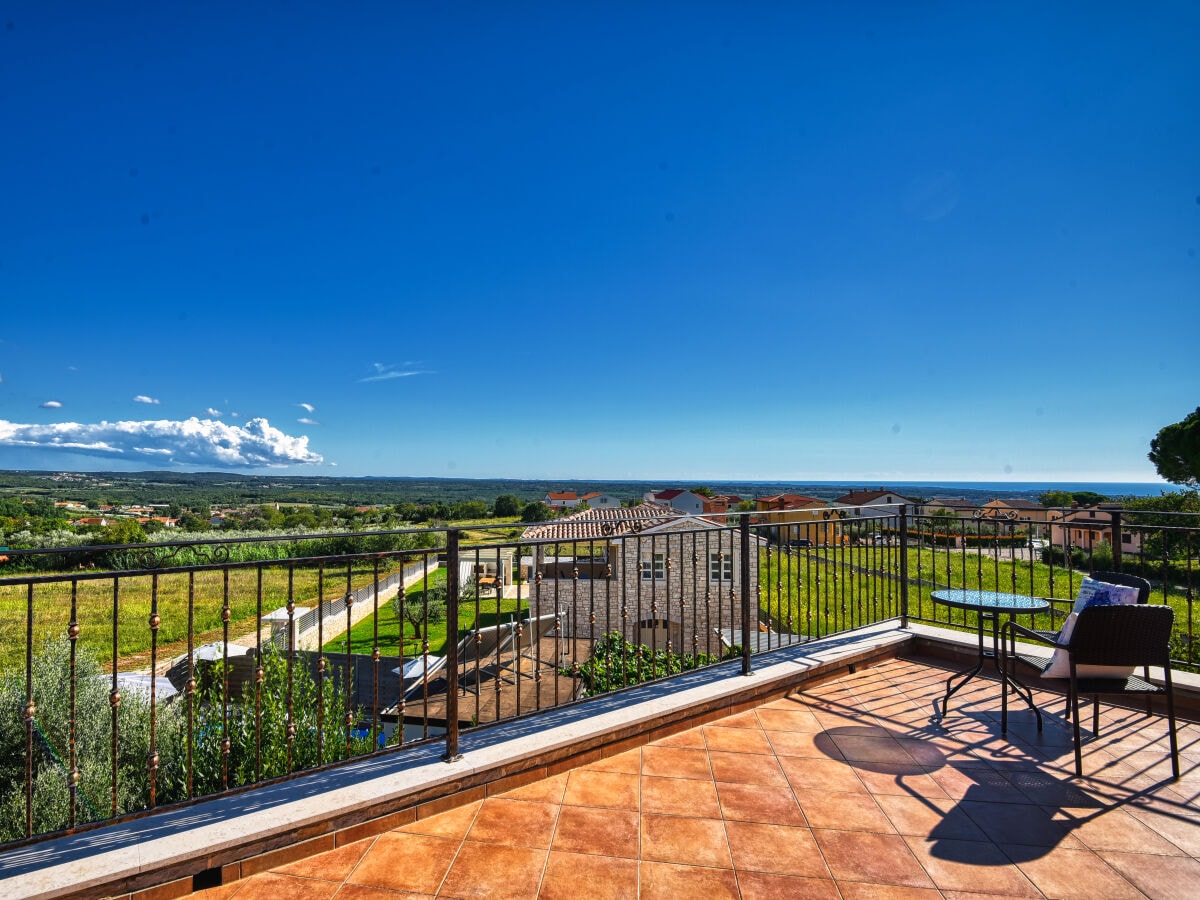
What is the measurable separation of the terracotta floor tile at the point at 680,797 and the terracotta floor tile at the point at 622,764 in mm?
97

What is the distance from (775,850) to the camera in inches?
80.3

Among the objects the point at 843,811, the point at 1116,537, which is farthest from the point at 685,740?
the point at 1116,537

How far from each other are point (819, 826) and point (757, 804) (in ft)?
0.85

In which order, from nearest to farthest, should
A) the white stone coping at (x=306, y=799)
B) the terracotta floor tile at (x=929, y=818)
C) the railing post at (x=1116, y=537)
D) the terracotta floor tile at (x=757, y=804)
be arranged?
the white stone coping at (x=306, y=799) < the terracotta floor tile at (x=929, y=818) < the terracotta floor tile at (x=757, y=804) < the railing post at (x=1116, y=537)

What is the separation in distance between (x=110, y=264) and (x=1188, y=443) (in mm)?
44236

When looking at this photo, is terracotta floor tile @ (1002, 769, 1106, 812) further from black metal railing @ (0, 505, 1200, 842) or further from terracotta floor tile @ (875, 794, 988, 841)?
black metal railing @ (0, 505, 1200, 842)

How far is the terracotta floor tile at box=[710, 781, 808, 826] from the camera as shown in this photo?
2250mm

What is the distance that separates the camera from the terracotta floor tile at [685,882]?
181 centimetres

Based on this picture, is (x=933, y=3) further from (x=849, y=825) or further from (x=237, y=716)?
(x=237, y=716)

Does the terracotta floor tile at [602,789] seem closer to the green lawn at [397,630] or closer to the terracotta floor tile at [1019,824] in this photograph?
the terracotta floor tile at [1019,824]

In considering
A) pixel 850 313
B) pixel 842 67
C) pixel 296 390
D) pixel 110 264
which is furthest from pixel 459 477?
pixel 842 67

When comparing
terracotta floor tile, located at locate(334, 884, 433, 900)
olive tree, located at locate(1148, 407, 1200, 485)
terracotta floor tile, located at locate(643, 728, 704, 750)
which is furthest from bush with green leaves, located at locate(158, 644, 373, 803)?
olive tree, located at locate(1148, 407, 1200, 485)

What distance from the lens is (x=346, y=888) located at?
183 cm

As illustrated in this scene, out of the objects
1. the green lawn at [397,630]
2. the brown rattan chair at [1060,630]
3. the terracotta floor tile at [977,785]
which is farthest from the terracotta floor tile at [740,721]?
the green lawn at [397,630]
